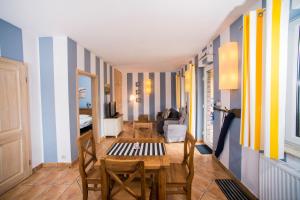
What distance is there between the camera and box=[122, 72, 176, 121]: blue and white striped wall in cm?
792

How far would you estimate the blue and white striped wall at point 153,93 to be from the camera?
26.0 feet

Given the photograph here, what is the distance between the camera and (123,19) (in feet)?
7.55

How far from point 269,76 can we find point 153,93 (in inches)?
258

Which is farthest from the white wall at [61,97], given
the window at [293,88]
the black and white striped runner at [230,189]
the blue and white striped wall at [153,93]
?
the blue and white striped wall at [153,93]

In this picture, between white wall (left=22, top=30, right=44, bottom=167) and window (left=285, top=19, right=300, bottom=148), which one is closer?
window (left=285, top=19, right=300, bottom=148)

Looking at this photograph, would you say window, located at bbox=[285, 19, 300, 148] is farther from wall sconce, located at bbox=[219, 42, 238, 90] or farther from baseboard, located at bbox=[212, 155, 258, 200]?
baseboard, located at bbox=[212, 155, 258, 200]

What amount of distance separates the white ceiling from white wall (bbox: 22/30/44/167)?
291 mm

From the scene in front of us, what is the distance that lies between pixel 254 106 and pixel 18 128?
3520 mm

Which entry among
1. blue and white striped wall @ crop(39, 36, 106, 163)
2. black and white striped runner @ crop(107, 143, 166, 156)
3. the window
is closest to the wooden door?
blue and white striped wall @ crop(39, 36, 106, 163)

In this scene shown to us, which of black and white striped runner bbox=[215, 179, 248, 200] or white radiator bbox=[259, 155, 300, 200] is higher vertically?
white radiator bbox=[259, 155, 300, 200]

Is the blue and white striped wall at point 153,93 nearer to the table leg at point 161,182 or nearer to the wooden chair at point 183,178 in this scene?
the wooden chair at point 183,178

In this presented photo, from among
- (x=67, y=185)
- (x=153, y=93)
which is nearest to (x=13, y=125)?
(x=67, y=185)

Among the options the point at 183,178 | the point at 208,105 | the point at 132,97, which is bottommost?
the point at 183,178

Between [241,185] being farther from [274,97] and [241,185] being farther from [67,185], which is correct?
[67,185]
